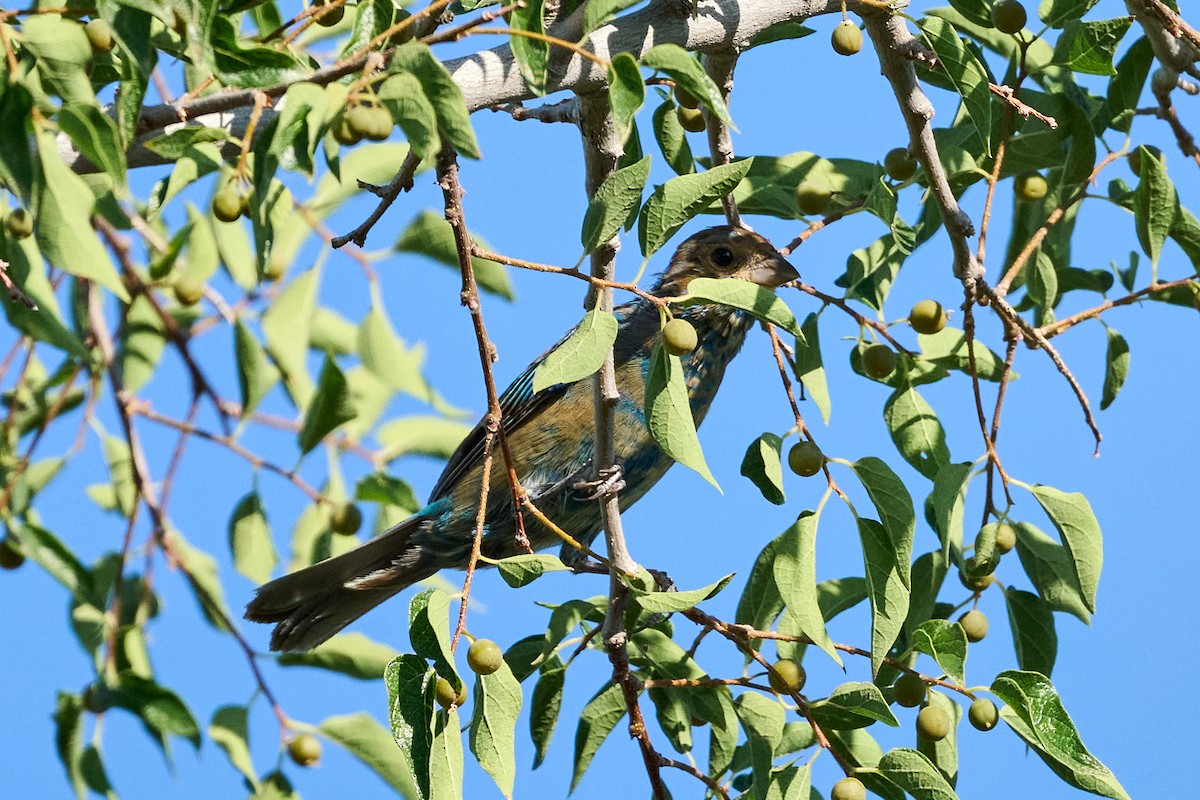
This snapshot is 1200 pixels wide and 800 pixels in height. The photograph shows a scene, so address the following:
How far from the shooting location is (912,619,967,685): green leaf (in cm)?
274

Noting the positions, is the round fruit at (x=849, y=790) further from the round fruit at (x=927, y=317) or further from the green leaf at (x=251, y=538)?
the green leaf at (x=251, y=538)

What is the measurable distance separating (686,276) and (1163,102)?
1.81m

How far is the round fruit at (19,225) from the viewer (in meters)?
2.84

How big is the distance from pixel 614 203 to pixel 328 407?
1238 mm

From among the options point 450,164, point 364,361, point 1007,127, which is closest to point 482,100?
point 450,164

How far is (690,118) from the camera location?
338 cm

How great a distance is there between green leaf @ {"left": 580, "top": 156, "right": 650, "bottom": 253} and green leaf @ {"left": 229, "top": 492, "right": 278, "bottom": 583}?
2.05 metres

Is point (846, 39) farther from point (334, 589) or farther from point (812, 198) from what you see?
point (334, 589)

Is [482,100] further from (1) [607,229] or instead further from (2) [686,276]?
(2) [686,276]

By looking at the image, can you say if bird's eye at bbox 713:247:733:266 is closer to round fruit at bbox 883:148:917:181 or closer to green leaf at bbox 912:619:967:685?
round fruit at bbox 883:148:917:181

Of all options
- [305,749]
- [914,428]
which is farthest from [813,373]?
[305,749]

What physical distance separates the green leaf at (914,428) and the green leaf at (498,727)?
128cm

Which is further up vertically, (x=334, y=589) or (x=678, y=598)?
(x=334, y=589)

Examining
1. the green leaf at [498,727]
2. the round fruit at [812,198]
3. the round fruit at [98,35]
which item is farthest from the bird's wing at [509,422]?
the round fruit at [98,35]
